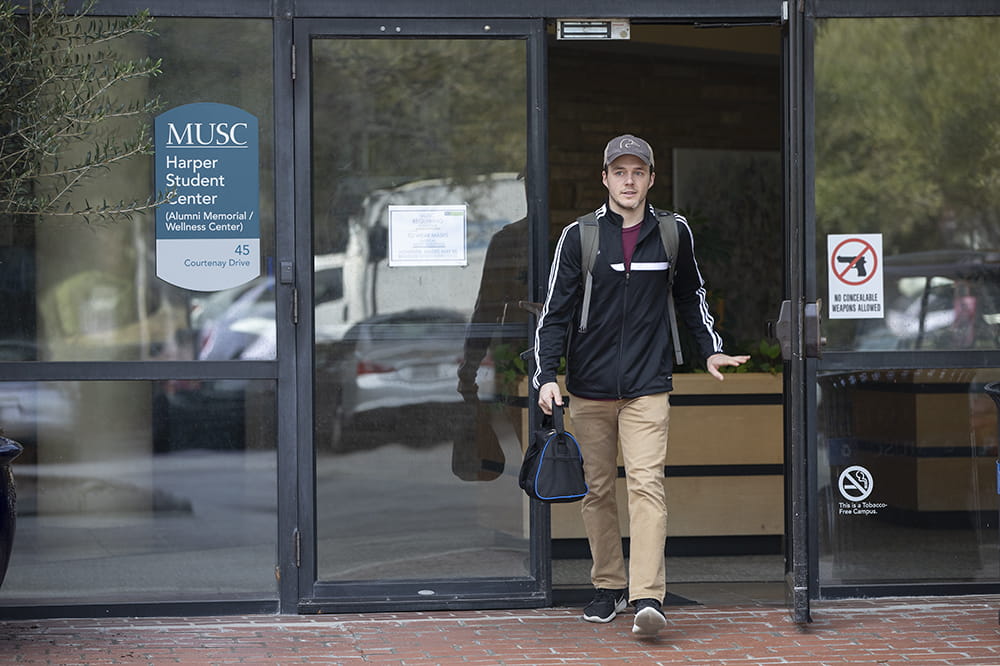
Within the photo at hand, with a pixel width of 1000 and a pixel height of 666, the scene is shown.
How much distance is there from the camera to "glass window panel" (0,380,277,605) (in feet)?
19.9

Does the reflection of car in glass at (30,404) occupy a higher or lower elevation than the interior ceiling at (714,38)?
lower

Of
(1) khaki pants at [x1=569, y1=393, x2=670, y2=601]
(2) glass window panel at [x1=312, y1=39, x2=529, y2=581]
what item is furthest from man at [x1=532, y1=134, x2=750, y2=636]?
(2) glass window panel at [x1=312, y1=39, x2=529, y2=581]

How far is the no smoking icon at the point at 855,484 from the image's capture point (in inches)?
249

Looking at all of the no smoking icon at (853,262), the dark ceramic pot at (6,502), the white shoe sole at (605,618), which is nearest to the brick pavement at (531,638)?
the white shoe sole at (605,618)

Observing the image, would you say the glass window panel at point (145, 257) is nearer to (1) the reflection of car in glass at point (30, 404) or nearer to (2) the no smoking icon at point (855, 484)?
(1) the reflection of car in glass at point (30, 404)

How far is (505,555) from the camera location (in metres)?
6.20

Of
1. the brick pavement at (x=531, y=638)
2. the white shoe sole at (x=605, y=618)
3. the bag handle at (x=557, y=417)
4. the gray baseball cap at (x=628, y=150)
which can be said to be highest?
the gray baseball cap at (x=628, y=150)

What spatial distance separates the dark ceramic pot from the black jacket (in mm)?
2062

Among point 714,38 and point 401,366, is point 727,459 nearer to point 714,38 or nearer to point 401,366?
point 401,366

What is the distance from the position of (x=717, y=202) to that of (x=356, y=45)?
16.3 feet

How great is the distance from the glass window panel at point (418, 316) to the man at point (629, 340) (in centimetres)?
54

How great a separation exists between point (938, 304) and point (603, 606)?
211cm

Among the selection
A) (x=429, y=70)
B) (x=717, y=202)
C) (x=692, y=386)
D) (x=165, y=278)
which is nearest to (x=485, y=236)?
(x=429, y=70)

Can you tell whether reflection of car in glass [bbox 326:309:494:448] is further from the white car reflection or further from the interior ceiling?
the interior ceiling
